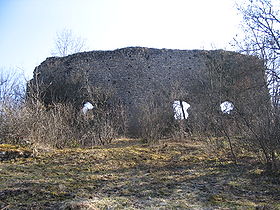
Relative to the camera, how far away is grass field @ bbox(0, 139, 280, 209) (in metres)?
3.12

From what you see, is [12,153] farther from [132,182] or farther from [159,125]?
[159,125]

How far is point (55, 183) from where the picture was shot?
369cm

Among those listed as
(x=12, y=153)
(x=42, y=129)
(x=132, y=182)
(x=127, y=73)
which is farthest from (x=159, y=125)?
(x=127, y=73)

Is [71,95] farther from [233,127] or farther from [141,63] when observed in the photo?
[233,127]

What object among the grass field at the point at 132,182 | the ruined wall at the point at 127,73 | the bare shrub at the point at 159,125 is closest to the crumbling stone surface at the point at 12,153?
the grass field at the point at 132,182

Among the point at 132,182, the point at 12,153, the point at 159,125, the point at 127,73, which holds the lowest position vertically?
the point at 132,182

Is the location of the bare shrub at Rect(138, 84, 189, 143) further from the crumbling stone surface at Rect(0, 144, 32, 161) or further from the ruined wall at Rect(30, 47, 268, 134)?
the crumbling stone surface at Rect(0, 144, 32, 161)

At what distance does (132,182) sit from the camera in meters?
3.96

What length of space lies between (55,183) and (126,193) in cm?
100

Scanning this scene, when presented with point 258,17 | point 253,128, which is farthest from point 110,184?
point 258,17

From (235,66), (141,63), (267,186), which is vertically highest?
(141,63)

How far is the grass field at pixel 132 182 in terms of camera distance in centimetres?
312

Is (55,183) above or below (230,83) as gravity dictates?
below

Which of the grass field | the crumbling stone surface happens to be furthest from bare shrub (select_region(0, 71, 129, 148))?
the grass field
